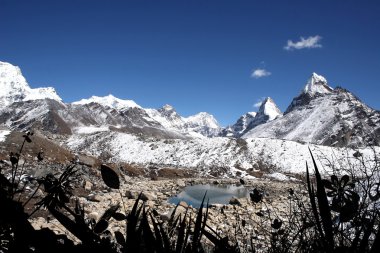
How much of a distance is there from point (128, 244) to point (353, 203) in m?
1.73

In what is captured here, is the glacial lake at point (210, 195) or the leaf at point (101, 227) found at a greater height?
the glacial lake at point (210, 195)

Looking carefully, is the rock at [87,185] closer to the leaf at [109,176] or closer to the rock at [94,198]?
the rock at [94,198]

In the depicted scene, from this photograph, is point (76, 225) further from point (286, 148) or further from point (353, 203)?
point (286, 148)

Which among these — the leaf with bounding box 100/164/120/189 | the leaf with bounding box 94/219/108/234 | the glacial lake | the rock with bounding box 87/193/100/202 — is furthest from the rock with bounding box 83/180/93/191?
the leaf with bounding box 100/164/120/189

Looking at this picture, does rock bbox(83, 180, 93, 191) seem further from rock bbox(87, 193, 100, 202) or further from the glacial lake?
the glacial lake

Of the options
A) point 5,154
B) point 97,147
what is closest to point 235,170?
point 97,147

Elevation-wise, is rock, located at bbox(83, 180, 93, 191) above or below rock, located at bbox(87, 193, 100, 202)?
above

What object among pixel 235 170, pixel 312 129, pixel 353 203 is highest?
pixel 312 129

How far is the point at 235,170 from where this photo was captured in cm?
5331

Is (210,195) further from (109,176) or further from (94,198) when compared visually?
(109,176)

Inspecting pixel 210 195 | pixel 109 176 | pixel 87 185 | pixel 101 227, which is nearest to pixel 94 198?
pixel 87 185

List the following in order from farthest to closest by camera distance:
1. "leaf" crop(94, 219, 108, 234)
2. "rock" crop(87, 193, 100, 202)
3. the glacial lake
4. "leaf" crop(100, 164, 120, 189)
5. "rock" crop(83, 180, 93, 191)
Result: the glacial lake → "rock" crop(83, 180, 93, 191) → "rock" crop(87, 193, 100, 202) → "leaf" crop(94, 219, 108, 234) → "leaf" crop(100, 164, 120, 189)

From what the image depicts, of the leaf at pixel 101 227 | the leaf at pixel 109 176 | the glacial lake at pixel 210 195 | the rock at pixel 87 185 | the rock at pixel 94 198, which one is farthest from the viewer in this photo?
the glacial lake at pixel 210 195

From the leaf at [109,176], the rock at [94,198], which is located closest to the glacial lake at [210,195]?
the rock at [94,198]
